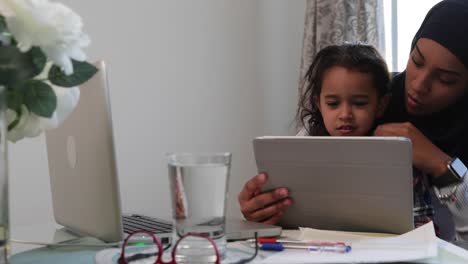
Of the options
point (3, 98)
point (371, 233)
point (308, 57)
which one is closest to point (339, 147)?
point (371, 233)

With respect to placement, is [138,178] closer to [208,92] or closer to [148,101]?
[148,101]

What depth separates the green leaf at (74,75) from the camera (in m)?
0.68

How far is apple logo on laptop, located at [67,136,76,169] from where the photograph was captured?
103cm

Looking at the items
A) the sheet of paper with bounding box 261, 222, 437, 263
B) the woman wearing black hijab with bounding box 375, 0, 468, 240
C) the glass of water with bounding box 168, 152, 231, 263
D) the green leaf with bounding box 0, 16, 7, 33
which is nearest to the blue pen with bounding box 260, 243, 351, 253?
the sheet of paper with bounding box 261, 222, 437, 263

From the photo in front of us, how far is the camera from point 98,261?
76 centimetres

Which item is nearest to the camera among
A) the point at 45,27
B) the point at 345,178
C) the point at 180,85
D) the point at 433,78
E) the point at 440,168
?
the point at 45,27

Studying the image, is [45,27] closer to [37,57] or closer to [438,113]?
[37,57]

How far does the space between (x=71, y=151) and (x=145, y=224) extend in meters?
0.19

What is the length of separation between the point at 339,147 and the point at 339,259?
261 millimetres

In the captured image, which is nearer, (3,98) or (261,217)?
(3,98)

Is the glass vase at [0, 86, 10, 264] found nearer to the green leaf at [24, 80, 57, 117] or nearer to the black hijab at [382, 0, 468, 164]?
the green leaf at [24, 80, 57, 117]

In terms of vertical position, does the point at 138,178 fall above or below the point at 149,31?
below

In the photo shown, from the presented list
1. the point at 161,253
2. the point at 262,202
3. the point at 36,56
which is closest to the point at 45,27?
the point at 36,56

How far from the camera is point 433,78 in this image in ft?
4.79
